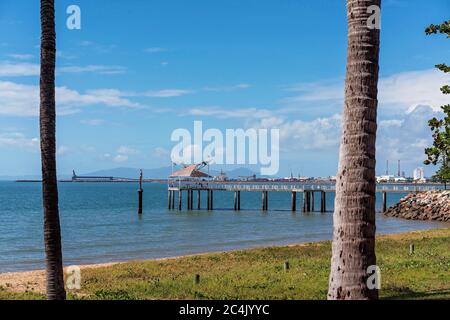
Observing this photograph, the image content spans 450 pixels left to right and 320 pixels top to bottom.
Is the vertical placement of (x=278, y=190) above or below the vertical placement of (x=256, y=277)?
above

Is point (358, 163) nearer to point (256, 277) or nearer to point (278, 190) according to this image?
point (256, 277)

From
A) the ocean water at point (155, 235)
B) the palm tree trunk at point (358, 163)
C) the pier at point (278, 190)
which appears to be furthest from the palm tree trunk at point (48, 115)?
the pier at point (278, 190)

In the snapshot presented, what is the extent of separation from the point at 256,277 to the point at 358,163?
1267 centimetres

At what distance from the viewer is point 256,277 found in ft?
61.6

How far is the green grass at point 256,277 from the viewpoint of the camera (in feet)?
50.1

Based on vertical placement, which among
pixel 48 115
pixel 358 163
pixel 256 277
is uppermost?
pixel 48 115

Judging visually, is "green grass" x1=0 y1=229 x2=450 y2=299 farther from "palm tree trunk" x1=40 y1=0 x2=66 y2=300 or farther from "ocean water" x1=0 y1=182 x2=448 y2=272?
"ocean water" x1=0 y1=182 x2=448 y2=272

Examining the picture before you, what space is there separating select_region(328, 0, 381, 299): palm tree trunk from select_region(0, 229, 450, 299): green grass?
25.2ft

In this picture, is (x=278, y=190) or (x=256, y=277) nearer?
(x=256, y=277)

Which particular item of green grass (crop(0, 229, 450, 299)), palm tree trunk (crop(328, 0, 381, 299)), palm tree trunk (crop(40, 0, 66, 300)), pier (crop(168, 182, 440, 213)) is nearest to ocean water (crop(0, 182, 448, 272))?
pier (crop(168, 182, 440, 213))

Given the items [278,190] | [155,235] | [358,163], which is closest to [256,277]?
[358,163]

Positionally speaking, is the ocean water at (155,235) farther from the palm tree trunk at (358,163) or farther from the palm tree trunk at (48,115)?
the palm tree trunk at (358,163)

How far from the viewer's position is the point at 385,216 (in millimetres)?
69375
